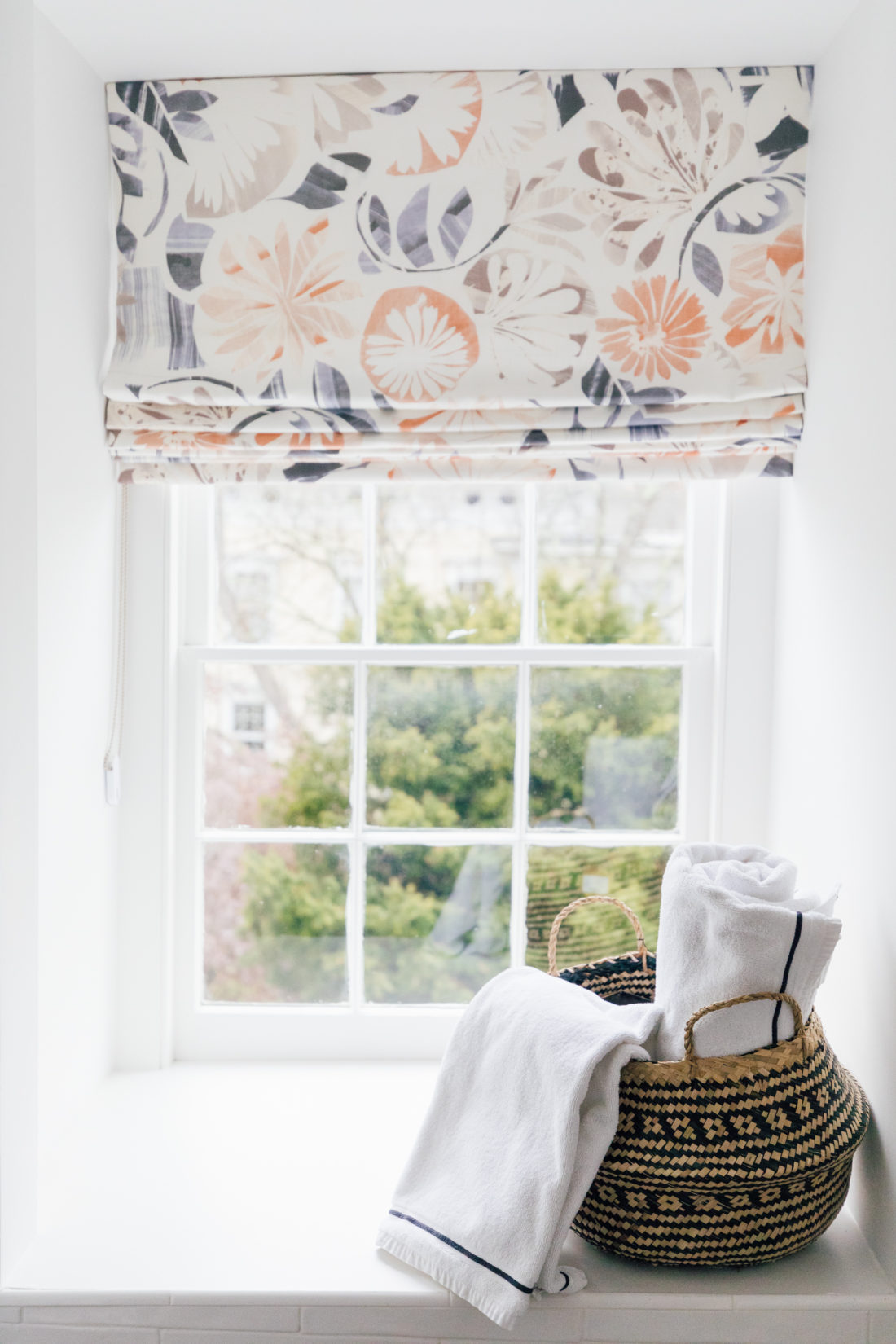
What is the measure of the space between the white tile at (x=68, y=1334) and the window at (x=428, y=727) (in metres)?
0.63

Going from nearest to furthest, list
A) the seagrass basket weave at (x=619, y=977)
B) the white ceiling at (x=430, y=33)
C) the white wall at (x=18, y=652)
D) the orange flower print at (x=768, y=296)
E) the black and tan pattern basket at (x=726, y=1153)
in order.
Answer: the black and tan pattern basket at (x=726, y=1153)
the white wall at (x=18, y=652)
the white ceiling at (x=430, y=33)
the seagrass basket weave at (x=619, y=977)
the orange flower print at (x=768, y=296)

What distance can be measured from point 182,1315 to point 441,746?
96 centimetres

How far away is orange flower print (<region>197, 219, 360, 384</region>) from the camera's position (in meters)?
1.63

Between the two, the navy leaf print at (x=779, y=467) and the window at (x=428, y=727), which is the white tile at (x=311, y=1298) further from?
the navy leaf print at (x=779, y=467)

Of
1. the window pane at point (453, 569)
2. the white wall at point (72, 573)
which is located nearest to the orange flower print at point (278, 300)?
the white wall at point (72, 573)

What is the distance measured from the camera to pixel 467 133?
5.25ft

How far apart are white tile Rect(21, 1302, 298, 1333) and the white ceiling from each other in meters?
1.76

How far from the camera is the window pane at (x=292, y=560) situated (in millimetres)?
1817

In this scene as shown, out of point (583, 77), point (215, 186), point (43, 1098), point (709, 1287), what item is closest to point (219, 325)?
point (215, 186)

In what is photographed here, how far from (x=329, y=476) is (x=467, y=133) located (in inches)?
24.0

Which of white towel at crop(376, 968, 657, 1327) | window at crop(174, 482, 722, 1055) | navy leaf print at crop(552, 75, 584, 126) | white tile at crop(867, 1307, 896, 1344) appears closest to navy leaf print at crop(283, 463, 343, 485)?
window at crop(174, 482, 722, 1055)

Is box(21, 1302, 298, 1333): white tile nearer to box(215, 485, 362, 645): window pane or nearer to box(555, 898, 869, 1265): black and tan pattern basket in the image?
box(555, 898, 869, 1265): black and tan pattern basket

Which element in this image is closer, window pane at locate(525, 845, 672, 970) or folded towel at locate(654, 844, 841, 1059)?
folded towel at locate(654, 844, 841, 1059)

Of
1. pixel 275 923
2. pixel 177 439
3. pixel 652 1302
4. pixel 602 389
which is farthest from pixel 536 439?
pixel 652 1302
